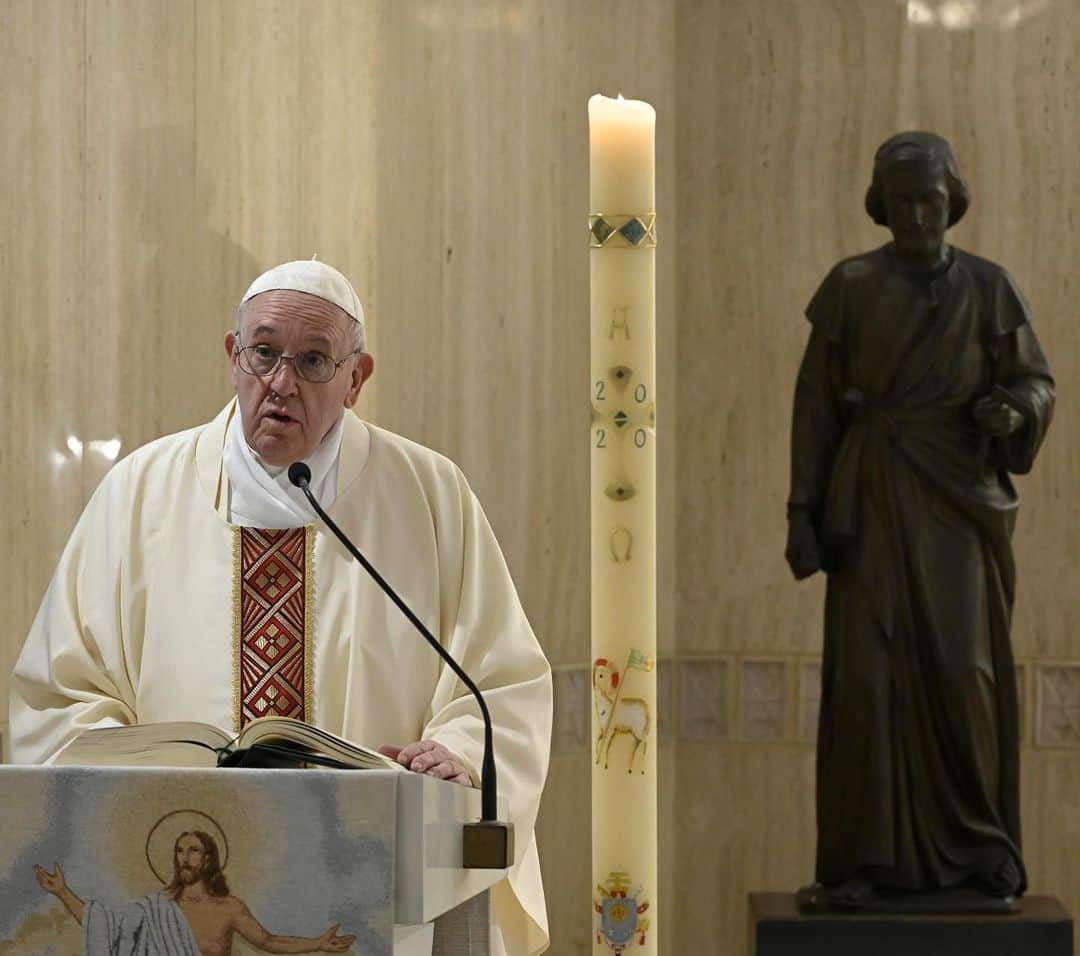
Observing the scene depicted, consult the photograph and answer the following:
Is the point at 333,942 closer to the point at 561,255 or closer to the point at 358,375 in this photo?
the point at 358,375

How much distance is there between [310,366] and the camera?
317 cm

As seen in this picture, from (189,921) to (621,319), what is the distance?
6.63 ft

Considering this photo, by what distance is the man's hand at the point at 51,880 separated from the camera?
77.3 inches

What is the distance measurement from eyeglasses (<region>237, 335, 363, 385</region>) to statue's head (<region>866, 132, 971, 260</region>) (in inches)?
83.8

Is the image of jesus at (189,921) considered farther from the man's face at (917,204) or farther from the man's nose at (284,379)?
the man's face at (917,204)

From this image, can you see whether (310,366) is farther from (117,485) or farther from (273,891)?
(273,891)

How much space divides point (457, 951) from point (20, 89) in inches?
96.2

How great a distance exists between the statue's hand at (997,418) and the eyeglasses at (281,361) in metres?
2.16

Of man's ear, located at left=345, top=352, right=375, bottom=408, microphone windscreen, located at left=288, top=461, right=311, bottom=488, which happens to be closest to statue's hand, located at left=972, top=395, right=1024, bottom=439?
man's ear, located at left=345, top=352, right=375, bottom=408

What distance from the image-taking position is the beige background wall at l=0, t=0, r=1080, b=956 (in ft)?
14.2

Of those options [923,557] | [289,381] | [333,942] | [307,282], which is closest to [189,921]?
[333,942]

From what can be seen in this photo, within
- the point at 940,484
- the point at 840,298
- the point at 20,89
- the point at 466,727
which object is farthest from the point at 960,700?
the point at 20,89

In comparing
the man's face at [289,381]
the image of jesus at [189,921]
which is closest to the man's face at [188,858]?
the image of jesus at [189,921]

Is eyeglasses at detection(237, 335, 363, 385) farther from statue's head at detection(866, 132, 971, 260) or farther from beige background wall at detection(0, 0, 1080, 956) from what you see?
statue's head at detection(866, 132, 971, 260)
